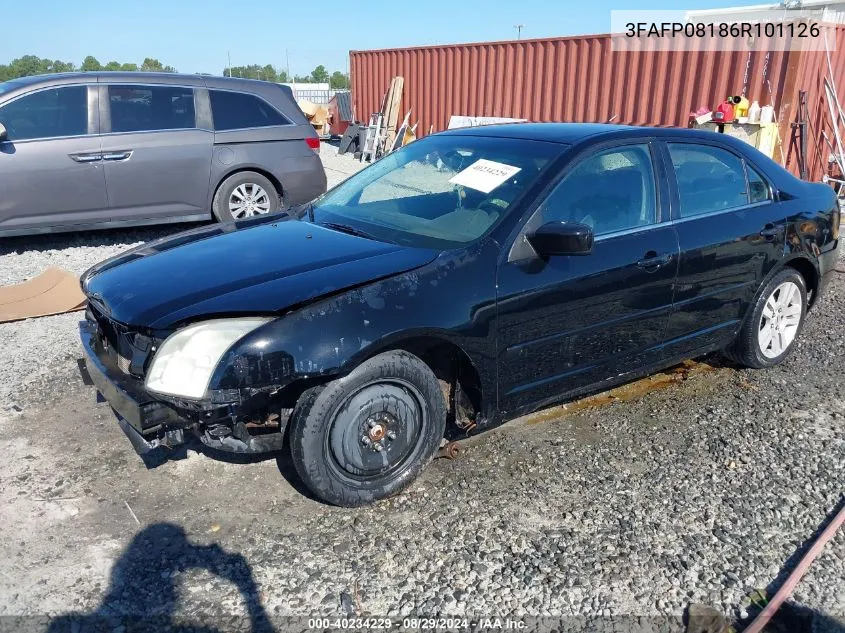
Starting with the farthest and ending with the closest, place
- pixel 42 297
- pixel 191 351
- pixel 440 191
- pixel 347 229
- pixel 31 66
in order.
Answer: pixel 31 66 < pixel 42 297 < pixel 440 191 < pixel 347 229 < pixel 191 351

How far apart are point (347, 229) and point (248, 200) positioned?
15.0 ft

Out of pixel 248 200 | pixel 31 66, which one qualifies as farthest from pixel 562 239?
pixel 31 66

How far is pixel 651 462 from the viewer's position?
138 inches

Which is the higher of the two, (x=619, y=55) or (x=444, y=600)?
(x=619, y=55)

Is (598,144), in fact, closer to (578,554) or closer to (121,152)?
(578,554)

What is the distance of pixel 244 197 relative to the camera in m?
7.74

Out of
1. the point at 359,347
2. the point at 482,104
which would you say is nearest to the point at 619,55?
the point at 482,104

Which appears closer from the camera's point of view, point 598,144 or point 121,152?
point 598,144

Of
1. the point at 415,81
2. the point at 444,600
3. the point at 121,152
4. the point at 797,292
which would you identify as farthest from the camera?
the point at 415,81

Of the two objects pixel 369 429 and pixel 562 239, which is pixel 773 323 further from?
pixel 369 429

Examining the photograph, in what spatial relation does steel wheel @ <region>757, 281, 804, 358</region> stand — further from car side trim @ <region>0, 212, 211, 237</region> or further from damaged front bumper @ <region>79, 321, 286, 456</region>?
car side trim @ <region>0, 212, 211, 237</region>

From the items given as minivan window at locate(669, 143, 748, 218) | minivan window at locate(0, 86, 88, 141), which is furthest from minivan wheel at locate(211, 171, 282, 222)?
minivan window at locate(669, 143, 748, 218)

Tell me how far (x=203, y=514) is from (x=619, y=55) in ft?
37.9

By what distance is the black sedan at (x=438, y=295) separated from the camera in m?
2.69
